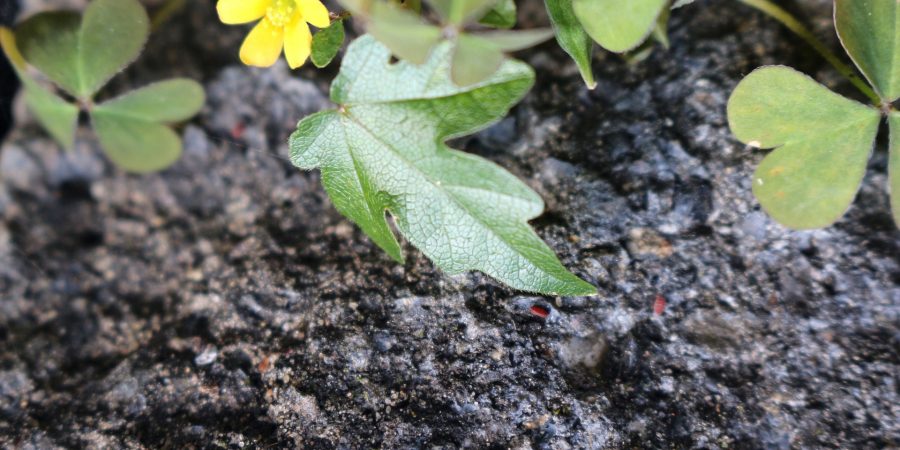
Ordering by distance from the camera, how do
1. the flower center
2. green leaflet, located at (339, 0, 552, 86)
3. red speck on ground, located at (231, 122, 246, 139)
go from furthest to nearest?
1. red speck on ground, located at (231, 122, 246, 139)
2. the flower center
3. green leaflet, located at (339, 0, 552, 86)

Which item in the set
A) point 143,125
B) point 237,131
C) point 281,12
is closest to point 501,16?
point 281,12

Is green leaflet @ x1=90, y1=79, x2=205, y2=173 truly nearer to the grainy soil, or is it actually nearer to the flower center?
the grainy soil

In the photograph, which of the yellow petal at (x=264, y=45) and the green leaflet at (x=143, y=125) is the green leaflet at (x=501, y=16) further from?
the green leaflet at (x=143, y=125)

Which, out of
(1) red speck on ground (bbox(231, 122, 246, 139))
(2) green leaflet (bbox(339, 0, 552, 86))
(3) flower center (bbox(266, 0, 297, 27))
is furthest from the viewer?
(1) red speck on ground (bbox(231, 122, 246, 139))

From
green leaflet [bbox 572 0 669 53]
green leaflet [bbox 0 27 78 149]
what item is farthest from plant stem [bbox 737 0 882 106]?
green leaflet [bbox 0 27 78 149]

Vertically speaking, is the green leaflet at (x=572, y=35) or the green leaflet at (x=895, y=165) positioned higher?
the green leaflet at (x=895, y=165)

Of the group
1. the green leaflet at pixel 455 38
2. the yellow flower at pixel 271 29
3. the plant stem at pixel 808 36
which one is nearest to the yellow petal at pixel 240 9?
the yellow flower at pixel 271 29

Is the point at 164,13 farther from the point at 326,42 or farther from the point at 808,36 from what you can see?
the point at 808,36
